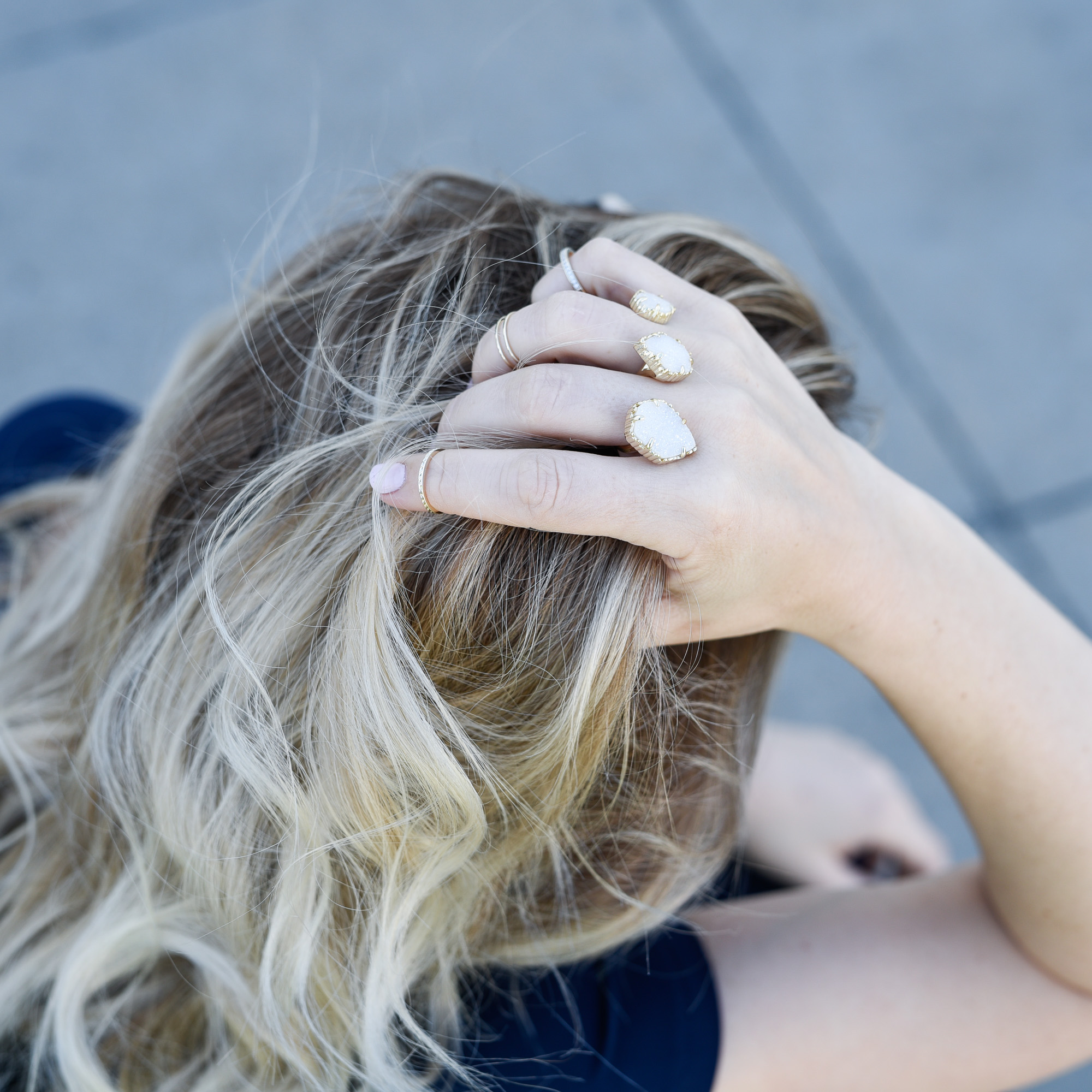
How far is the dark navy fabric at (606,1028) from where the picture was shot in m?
1.08

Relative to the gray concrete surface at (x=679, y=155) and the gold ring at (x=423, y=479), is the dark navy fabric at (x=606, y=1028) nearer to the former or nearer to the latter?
the gold ring at (x=423, y=479)

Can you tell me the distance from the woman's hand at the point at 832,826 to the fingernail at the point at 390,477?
3.64ft

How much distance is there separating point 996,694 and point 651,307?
651 mm

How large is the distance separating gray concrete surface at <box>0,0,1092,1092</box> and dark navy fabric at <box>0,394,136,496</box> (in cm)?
83

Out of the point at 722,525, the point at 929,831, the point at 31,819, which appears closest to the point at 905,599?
the point at 722,525

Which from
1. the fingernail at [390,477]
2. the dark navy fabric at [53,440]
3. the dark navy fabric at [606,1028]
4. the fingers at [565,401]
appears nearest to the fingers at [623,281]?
the fingers at [565,401]

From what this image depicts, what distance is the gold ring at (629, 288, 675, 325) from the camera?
33.3 inches

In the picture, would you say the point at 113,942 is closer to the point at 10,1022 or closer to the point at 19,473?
the point at 10,1022

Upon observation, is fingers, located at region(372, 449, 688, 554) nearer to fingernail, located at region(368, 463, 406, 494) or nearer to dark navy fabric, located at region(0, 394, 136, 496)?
fingernail, located at region(368, 463, 406, 494)

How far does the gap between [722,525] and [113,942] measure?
33.7 inches

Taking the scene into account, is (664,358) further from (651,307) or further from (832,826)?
(832,826)

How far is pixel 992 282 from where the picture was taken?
2.55 metres

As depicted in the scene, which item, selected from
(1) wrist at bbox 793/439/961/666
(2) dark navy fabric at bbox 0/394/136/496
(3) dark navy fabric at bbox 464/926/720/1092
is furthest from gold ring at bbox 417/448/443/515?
(2) dark navy fabric at bbox 0/394/136/496

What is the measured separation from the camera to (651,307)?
2.77 ft
